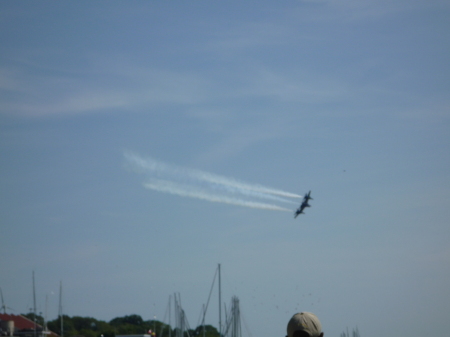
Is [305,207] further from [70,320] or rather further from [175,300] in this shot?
[70,320]

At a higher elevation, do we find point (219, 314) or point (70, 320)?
point (70, 320)

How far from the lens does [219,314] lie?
235 ft

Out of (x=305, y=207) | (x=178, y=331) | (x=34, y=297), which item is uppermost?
(x=305, y=207)

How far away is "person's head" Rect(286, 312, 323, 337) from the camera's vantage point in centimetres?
659

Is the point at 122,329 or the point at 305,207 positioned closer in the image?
the point at 305,207

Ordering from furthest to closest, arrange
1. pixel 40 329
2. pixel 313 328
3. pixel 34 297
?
1. pixel 40 329
2. pixel 34 297
3. pixel 313 328

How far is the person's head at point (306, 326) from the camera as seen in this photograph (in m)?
6.59

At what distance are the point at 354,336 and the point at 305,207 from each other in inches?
2030

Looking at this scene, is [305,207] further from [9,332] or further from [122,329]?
[122,329]

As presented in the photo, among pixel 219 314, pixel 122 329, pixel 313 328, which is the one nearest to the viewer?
pixel 313 328

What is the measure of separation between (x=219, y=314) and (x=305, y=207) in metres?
18.0

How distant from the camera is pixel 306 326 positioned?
6586 millimetres

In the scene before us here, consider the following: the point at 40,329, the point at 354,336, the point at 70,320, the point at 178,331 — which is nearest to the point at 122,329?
the point at 70,320

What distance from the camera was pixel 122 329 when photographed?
152125 millimetres
